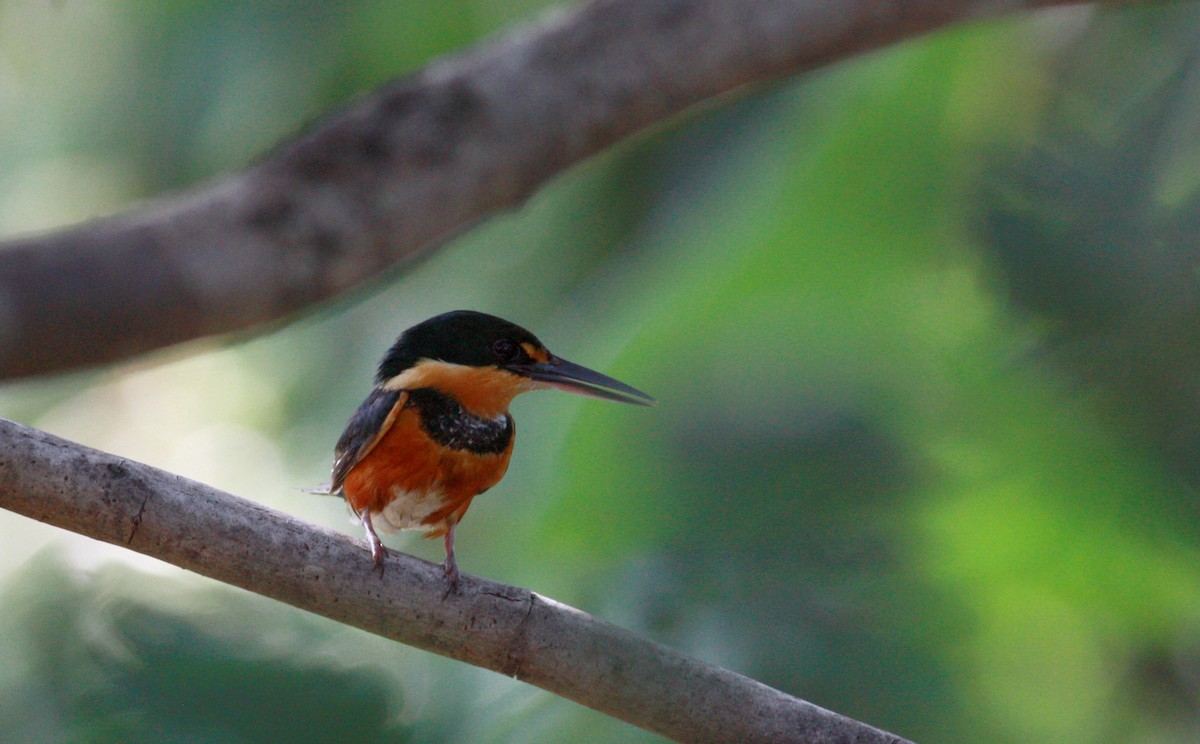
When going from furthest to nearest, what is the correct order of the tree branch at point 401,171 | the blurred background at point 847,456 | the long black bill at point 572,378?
the blurred background at point 847,456, the tree branch at point 401,171, the long black bill at point 572,378

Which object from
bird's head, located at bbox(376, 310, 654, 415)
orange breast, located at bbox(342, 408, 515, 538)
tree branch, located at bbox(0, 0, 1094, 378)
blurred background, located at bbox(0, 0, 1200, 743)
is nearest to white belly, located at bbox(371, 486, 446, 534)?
orange breast, located at bbox(342, 408, 515, 538)

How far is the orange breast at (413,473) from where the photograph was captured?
1426 mm

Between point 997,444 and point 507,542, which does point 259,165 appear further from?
point 997,444

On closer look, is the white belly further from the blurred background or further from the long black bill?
the blurred background

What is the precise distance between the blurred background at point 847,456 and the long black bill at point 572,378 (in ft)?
2.91

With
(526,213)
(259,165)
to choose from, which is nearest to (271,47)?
(526,213)

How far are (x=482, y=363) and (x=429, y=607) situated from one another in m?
0.35

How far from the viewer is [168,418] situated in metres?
3.54

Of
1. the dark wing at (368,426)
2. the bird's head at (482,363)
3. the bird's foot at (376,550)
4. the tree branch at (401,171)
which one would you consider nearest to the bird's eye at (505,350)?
the bird's head at (482,363)

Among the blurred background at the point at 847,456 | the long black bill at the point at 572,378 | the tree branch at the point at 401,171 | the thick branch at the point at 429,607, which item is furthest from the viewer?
the blurred background at the point at 847,456

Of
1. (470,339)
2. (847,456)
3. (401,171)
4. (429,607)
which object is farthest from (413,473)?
(847,456)

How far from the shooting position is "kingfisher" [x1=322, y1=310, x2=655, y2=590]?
1.42m

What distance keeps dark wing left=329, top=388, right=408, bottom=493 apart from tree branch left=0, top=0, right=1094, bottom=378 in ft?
1.74

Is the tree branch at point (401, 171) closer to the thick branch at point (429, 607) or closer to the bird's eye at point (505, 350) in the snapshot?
the bird's eye at point (505, 350)
